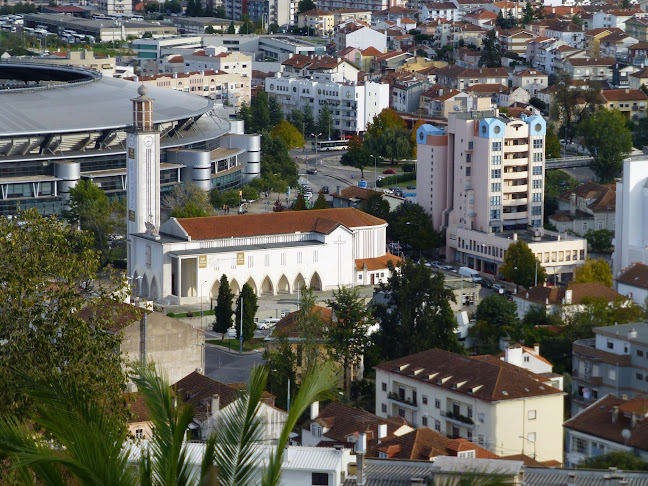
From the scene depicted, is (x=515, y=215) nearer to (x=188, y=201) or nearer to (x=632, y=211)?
(x=632, y=211)

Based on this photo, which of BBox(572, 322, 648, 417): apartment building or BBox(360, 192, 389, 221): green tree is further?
BBox(360, 192, 389, 221): green tree

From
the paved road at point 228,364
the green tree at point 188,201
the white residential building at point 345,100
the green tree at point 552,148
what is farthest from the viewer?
the white residential building at point 345,100

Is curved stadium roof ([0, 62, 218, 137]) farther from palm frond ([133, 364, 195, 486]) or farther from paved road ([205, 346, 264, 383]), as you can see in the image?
palm frond ([133, 364, 195, 486])

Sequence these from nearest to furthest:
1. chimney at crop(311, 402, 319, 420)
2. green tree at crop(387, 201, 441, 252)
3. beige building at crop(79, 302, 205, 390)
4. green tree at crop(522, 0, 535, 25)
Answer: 1. chimney at crop(311, 402, 319, 420)
2. beige building at crop(79, 302, 205, 390)
3. green tree at crop(387, 201, 441, 252)
4. green tree at crop(522, 0, 535, 25)

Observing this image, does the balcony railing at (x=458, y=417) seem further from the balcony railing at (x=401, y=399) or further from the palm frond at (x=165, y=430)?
the palm frond at (x=165, y=430)

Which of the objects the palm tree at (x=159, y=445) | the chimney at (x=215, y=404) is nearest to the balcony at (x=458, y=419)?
the chimney at (x=215, y=404)

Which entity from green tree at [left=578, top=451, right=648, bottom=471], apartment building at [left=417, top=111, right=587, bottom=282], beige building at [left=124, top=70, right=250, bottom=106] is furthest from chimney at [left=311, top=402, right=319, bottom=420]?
beige building at [left=124, top=70, right=250, bottom=106]

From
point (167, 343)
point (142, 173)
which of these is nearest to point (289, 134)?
point (142, 173)
